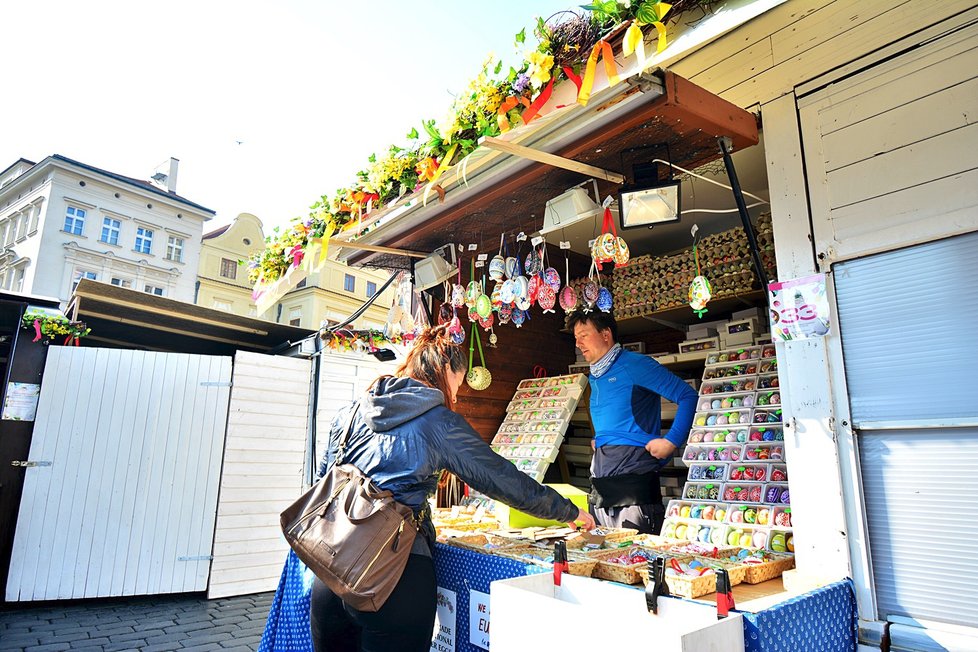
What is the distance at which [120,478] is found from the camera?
246 inches

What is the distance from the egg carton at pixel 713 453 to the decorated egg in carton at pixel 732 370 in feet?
1.85

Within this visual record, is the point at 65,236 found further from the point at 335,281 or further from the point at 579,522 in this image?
the point at 579,522

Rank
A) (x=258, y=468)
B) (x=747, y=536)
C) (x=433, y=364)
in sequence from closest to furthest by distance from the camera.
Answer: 1. (x=433, y=364)
2. (x=747, y=536)
3. (x=258, y=468)

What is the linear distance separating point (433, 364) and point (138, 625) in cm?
493

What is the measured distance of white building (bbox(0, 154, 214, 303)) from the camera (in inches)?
915

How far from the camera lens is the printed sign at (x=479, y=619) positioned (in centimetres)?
226

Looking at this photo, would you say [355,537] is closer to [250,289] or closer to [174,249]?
[174,249]

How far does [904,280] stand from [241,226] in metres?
34.3

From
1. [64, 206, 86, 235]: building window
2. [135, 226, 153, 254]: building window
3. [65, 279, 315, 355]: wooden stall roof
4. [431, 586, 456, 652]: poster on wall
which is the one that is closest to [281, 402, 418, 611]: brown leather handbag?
[431, 586, 456, 652]: poster on wall

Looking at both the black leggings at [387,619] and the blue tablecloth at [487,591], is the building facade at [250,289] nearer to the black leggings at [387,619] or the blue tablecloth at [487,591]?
the blue tablecloth at [487,591]

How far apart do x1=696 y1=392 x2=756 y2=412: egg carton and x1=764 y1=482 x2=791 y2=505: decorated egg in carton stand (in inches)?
21.0

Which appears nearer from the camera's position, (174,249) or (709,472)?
(709,472)

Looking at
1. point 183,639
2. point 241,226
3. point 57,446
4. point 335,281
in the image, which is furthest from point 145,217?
point 183,639

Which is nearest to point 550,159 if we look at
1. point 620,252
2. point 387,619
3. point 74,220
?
point 620,252
